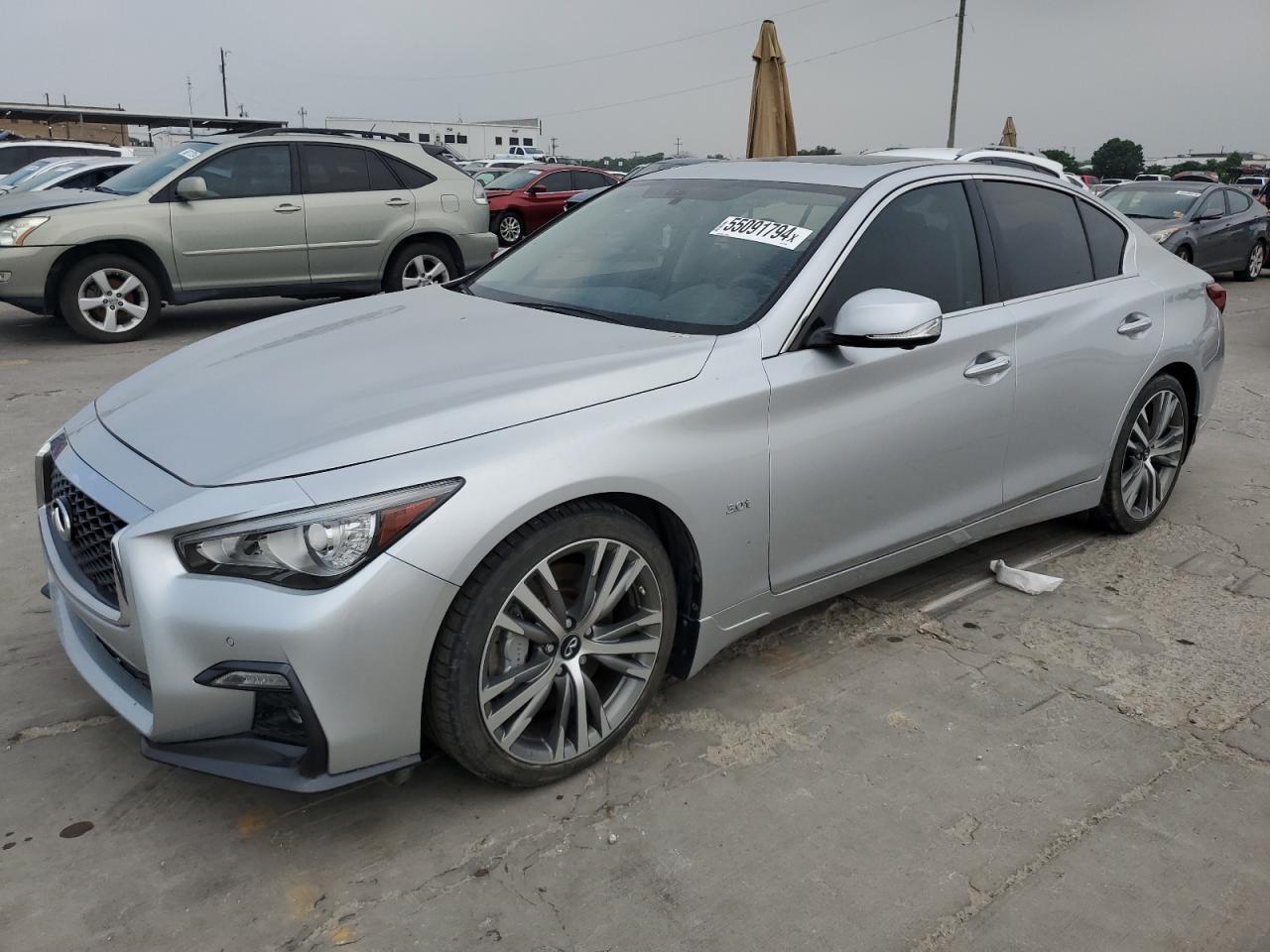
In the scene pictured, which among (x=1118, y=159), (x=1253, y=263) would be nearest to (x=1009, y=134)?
(x=1253, y=263)

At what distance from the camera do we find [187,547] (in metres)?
2.29

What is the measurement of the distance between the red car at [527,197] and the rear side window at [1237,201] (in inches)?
378

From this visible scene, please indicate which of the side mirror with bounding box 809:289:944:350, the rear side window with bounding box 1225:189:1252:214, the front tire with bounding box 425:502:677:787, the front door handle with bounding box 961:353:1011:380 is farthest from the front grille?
the rear side window with bounding box 1225:189:1252:214

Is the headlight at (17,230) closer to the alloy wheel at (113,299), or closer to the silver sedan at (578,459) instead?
the alloy wheel at (113,299)

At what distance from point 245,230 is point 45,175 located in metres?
7.61

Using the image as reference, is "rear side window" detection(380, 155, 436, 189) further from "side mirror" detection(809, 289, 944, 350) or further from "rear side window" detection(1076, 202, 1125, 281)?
"side mirror" detection(809, 289, 944, 350)

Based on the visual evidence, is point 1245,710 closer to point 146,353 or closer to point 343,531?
point 343,531

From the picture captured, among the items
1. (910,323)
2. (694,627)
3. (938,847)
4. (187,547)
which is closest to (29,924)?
(187,547)

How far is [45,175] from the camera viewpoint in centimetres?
1440

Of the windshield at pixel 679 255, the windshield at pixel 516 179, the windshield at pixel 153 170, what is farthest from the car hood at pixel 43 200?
the windshield at pixel 516 179

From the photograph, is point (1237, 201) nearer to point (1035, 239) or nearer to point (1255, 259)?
point (1255, 259)

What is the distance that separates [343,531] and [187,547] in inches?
13.3

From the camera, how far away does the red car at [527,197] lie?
61.3ft

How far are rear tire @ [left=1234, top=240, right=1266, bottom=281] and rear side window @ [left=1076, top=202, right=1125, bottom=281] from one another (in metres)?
12.6
